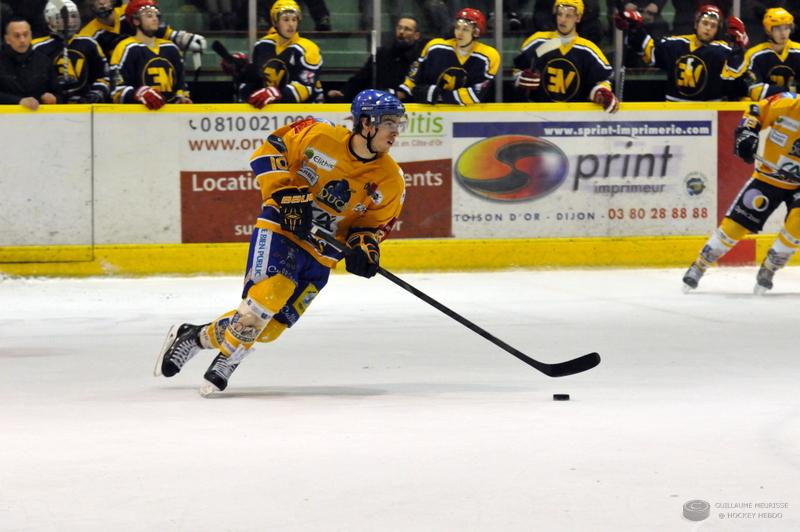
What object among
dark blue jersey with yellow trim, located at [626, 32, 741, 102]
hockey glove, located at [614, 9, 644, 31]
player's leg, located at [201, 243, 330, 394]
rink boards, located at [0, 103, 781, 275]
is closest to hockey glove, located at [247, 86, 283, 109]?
rink boards, located at [0, 103, 781, 275]

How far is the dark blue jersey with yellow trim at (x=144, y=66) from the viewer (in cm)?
970

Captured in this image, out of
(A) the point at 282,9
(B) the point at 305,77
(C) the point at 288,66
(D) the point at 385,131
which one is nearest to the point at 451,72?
(B) the point at 305,77

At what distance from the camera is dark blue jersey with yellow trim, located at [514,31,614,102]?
10156 millimetres

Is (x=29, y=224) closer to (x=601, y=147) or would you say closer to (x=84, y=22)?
(x=84, y=22)

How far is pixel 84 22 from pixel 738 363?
5.69m

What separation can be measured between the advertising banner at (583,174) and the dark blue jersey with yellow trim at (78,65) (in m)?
2.47

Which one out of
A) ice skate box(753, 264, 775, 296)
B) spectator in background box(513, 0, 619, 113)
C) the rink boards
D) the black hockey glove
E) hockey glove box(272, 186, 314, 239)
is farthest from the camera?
spectator in background box(513, 0, 619, 113)

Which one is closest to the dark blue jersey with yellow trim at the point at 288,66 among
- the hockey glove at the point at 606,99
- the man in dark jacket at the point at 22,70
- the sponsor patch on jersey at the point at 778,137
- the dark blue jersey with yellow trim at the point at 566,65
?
the man in dark jacket at the point at 22,70

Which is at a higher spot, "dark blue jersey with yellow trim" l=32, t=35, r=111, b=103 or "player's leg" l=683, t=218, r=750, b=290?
"dark blue jersey with yellow trim" l=32, t=35, r=111, b=103

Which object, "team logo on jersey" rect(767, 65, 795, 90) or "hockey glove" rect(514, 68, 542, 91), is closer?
"hockey glove" rect(514, 68, 542, 91)

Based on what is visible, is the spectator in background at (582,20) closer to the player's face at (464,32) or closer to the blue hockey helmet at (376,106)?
the player's face at (464,32)

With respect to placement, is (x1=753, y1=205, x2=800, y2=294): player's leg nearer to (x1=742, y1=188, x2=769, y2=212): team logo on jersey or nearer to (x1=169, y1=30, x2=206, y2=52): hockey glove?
(x1=742, y1=188, x2=769, y2=212): team logo on jersey

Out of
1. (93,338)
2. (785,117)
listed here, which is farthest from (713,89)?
(93,338)

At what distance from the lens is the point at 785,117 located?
8812mm
